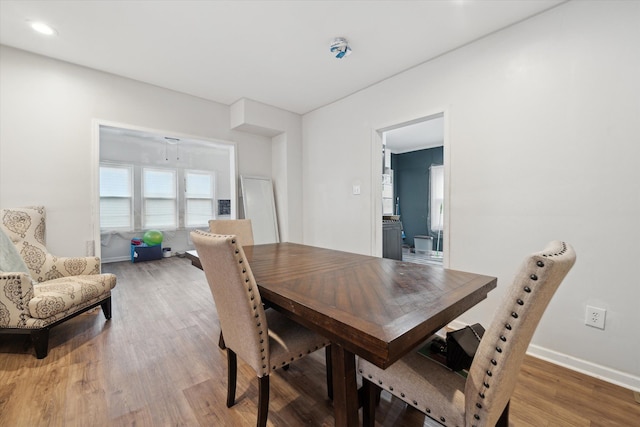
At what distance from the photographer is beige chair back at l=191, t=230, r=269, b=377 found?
1.08 meters

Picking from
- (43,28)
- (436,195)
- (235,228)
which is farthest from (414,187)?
(43,28)

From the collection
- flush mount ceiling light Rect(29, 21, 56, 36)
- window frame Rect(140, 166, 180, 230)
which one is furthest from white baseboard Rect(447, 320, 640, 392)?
window frame Rect(140, 166, 180, 230)

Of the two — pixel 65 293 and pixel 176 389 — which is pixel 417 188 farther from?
pixel 65 293

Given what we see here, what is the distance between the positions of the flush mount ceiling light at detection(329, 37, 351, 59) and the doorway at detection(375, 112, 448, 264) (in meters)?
3.00

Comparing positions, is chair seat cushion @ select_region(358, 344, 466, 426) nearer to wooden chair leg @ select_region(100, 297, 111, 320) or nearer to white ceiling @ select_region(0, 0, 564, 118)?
white ceiling @ select_region(0, 0, 564, 118)

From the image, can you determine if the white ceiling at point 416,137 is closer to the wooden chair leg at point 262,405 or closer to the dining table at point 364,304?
the dining table at point 364,304

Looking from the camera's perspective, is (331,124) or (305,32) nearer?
(305,32)

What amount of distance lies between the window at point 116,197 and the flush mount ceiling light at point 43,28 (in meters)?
3.93

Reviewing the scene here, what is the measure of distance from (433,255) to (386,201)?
1.82 metres

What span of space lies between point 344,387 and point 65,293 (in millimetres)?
2376

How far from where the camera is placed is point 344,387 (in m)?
0.92

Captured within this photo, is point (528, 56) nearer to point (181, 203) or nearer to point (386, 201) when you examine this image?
point (386, 201)

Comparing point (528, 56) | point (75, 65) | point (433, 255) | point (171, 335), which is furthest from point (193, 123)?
point (433, 255)

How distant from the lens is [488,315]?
2.26 meters
